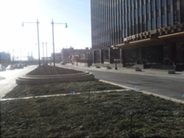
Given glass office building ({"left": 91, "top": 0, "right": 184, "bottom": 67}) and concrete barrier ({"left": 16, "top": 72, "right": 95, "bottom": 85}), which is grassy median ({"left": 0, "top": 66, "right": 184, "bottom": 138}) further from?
glass office building ({"left": 91, "top": 0, "right": 184, "bottom": 67})

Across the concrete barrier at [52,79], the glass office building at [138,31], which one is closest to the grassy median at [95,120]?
the concrete barrier at [52,79]

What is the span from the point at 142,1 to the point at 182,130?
53.4 metres

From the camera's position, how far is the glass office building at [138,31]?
146ft

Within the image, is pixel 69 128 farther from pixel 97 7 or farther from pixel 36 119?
pixel 97 7

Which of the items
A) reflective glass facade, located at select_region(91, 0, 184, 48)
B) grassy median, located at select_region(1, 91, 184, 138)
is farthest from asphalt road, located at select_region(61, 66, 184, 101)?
reflective glass facade, located at select_region(91, 0, 184, 48)

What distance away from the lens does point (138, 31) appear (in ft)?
197

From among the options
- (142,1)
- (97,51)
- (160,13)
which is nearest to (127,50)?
(142,1)

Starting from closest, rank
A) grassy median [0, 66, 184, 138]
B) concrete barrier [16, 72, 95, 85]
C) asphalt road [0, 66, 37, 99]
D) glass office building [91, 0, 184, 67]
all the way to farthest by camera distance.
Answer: grassy median [0, 66, 184, 138] → asphalt road [0, 66, 37, 99] → concrete barrier [16, 72, 95, 85] → glass office building [91, 0, 184, 67]

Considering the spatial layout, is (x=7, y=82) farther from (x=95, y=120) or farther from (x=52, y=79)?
(x=95, y=120)

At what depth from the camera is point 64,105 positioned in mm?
10867

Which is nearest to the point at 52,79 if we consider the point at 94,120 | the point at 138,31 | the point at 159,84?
the point at 159,84

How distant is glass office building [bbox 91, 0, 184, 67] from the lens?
4438 centimetres

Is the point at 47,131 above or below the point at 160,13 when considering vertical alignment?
below

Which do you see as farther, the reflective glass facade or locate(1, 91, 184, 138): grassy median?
the reflective glass facade
